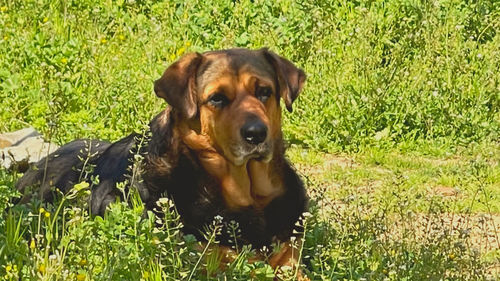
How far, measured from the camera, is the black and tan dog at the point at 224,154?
6000 millimetres

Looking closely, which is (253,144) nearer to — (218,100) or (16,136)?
(218,100)

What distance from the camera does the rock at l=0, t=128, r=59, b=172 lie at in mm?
7801

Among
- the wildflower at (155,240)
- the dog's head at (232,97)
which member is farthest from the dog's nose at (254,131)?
the wildflower at (155,240)

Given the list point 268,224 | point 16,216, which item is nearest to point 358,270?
point 268,224

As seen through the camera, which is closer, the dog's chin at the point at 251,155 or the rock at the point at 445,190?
the dog's chin at the point at 251,155

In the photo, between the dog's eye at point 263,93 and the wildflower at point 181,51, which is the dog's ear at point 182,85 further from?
the wildflower at point 181,51

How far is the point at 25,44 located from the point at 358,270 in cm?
536

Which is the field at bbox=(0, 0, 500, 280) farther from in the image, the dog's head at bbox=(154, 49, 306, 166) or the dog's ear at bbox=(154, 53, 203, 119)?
the dog's ear at bbox=(154, 53, 203, 119)

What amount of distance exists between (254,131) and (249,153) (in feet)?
0.53

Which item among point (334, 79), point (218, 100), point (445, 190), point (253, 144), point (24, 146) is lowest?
point (445, 190)

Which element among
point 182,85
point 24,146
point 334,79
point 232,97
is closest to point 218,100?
point 232,97

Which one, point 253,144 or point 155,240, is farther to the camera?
point 253,144

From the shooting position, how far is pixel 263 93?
6.18 metres

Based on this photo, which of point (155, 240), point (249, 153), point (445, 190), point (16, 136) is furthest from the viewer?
point (445, 190)
